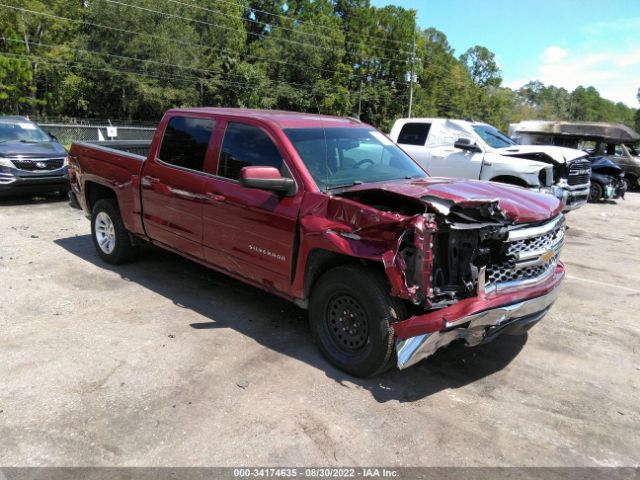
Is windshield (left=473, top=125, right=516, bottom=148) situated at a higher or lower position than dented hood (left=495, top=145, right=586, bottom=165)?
higher

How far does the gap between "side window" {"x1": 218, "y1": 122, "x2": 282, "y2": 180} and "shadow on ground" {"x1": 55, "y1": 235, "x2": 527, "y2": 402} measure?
1.43 metres

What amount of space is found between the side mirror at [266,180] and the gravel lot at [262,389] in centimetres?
140

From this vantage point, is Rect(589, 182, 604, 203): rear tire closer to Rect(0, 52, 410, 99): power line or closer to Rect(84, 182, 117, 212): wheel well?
Rect(84, 182, 117, 212): wheel well

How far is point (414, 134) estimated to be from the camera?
10.9 metres

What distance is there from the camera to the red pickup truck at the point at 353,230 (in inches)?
136

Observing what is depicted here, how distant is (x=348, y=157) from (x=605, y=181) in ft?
44.3

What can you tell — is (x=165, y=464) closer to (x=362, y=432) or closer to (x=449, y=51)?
(x=362, y=432)

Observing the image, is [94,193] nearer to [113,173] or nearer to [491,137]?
[113,173]

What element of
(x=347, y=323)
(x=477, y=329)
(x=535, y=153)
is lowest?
(x=347, y=323)

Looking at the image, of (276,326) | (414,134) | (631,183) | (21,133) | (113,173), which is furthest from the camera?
(631,183)

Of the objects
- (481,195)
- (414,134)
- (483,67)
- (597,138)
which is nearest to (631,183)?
(597,138)

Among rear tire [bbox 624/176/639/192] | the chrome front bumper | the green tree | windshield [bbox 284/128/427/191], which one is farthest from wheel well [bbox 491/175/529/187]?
the green tree

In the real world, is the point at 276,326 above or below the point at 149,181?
below

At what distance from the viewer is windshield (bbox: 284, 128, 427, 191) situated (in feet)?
14.2
